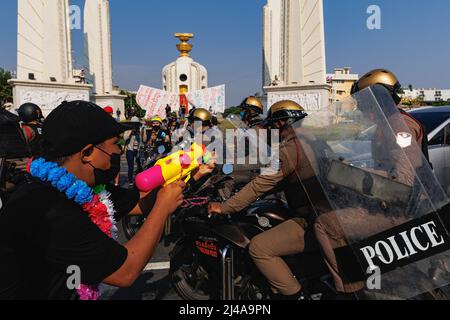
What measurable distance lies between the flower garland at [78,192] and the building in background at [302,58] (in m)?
17.6

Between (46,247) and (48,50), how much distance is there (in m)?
21.3

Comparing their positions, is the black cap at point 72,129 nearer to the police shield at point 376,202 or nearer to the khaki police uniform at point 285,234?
the police shield at point 376,202

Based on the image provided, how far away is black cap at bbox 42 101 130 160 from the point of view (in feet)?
4.60

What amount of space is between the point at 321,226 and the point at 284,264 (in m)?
0.49

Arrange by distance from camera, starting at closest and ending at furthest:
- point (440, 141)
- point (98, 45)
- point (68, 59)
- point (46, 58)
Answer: point (440, 141) → point (46, 58) → point (68, 59) → point (98, 45)

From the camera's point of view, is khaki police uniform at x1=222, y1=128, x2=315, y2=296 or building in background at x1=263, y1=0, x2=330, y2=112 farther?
building in background at x1=263, y1=0, x2=330, y2=112

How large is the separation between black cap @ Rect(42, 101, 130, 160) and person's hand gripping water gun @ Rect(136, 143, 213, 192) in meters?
0.72

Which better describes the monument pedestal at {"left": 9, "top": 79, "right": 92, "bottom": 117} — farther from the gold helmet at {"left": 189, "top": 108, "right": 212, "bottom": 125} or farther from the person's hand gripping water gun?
the person's hand gripping water gun

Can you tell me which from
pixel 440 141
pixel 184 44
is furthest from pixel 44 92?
pixel 184 44

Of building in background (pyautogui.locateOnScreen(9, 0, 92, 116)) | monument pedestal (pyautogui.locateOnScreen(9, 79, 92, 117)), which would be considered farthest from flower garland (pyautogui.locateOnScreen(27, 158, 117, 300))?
building in background (pyautogui.locateOnScreen(9, 0, 92, 116))

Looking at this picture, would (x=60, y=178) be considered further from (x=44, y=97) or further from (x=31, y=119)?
(x=44, y=97)

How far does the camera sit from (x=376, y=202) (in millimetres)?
1623
